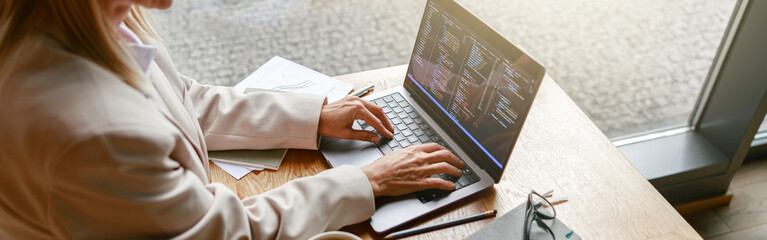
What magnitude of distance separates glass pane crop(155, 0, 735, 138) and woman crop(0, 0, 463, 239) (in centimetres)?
145

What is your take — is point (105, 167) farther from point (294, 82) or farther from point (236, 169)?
point (294, 82)

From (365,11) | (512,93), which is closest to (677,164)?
(512,93)

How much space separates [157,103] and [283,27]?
5.48ft

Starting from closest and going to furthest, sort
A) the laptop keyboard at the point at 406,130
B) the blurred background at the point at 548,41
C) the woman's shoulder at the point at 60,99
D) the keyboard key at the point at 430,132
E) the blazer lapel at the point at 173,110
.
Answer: the woman's shoulder at the point at 60,99 < the blazer lapel at the point at 173,110 < the laptop keyboard at the point at 406,130 < the keyboard key at the point at 430,132 < the blurred background at the point at 548,41

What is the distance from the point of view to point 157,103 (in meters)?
0.78

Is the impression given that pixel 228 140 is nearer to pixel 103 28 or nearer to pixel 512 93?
pixel 103 28

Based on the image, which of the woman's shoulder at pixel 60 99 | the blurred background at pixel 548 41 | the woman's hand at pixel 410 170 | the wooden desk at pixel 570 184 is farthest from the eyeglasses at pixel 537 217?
the blurred background at pixel 548 41

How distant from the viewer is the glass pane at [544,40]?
7.28ft

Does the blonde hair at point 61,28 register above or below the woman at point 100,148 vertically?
above

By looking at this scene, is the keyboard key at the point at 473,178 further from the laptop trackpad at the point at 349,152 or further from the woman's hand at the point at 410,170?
the laptop trackpad at the point at 349,152

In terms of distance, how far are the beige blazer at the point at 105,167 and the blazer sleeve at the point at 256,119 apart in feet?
0.63

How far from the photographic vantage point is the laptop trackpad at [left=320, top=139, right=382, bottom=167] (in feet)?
3.49

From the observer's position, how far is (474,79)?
1.01 m

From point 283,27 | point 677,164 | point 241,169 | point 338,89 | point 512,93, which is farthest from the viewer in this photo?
point 283,27
